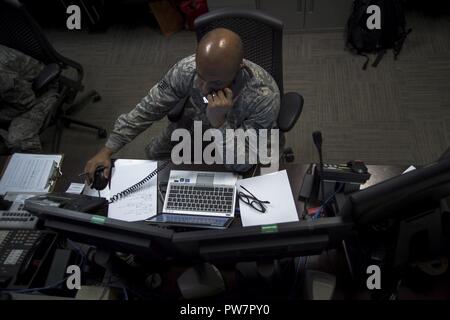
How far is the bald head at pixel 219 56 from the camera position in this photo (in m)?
1.25

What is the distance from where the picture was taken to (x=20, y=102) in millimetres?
1991

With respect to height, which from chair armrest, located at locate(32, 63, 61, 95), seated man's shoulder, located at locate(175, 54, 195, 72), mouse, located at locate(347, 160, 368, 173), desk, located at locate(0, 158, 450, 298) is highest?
seated man's shoulder, located at locate(175, 54, 195, 72)

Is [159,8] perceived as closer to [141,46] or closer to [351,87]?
[141,46]

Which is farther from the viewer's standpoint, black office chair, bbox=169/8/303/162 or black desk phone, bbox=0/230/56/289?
black office chair, bbox=169/8/303/162

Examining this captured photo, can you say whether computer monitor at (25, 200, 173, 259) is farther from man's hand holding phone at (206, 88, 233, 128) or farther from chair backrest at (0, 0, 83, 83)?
chair backrest at (0, 0, 83, 83)

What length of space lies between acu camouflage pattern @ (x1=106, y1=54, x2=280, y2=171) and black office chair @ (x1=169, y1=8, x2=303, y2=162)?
0.07m

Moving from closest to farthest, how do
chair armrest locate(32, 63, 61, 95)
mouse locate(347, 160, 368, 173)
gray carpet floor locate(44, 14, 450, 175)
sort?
mouse locate(347, 160, 368, 173) < chair armrest locate(32, 63, 61, 95) < gray carpet floor locate(44, 14, 450, 175)

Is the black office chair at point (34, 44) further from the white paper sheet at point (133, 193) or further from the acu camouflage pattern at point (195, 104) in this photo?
the white paper sheet at point (133, 193)

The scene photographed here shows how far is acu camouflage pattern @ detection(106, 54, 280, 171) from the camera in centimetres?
149

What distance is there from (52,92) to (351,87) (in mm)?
2012

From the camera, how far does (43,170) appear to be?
1568 mm

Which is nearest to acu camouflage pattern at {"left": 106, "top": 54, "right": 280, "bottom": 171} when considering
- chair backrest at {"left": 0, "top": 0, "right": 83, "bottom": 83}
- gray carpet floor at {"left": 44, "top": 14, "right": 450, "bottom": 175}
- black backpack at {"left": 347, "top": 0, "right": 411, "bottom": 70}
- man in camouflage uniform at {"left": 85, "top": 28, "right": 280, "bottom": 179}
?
man in camouflage uniform at {"left": 85, "top": 28, "right": 280, "bottom": 179}
